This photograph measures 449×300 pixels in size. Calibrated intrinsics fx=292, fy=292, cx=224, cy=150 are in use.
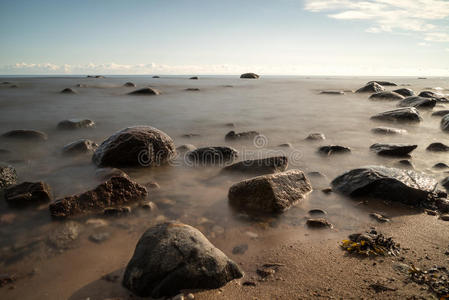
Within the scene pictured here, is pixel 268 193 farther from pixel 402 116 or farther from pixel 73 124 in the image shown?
pixel 402 116

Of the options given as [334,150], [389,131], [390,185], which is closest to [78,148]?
[334,150]

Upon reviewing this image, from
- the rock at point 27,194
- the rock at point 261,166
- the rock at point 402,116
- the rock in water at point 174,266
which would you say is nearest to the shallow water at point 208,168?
the rock at point 27,194

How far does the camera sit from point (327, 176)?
3893 mm

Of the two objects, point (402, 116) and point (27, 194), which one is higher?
point (402, 116)

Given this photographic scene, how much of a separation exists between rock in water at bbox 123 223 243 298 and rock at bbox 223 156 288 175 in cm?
201

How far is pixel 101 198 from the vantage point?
2.93m

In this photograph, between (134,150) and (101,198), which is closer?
(101,198)

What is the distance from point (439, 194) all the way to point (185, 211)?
2.72 m

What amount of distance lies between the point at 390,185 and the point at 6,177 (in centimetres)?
429

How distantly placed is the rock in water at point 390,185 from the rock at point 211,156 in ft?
5.76

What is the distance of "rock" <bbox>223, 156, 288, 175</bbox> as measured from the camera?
391 centimetres

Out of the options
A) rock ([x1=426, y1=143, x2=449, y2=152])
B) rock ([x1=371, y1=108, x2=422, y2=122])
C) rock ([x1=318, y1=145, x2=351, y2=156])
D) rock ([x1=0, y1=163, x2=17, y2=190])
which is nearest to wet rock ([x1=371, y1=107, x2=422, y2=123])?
rock ([x1=371, y1=108, x2=422, y2=122])

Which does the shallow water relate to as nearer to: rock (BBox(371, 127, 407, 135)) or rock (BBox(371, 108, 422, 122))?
rock (BBox(371, 127, 407, 135))

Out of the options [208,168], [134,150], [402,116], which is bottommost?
[208,168]
